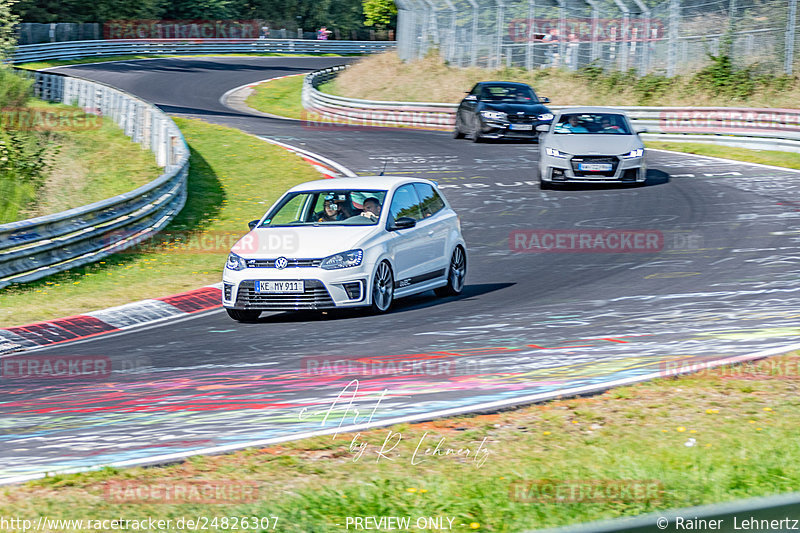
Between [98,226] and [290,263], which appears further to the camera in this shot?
[98,226]

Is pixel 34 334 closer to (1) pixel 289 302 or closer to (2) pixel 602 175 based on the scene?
(1) pixel 289 302

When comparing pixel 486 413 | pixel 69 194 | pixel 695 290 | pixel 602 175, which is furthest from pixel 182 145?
pixel 486 413

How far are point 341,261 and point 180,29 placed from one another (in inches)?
2708

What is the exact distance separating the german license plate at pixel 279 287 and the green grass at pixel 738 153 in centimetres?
1620

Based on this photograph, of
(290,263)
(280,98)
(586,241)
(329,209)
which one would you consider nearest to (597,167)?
(586,241)

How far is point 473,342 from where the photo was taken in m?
9.63

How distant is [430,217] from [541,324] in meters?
2.94

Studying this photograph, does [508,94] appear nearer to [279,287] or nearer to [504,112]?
[504,112]

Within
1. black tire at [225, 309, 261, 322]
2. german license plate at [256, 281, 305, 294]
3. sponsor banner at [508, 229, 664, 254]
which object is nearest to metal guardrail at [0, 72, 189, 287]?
black tire at [225, 309, 261, 322]

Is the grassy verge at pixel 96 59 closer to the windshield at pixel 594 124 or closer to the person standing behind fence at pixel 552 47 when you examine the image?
the person standing behind fence at pixel 552 47

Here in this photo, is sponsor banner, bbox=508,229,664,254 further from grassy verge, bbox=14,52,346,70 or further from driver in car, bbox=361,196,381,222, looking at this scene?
grassy verge, bbox=14,52,346,70

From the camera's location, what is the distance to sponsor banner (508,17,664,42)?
118ft

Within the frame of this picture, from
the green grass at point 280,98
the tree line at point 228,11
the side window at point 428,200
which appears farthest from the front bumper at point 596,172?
the tree line at point 228,11

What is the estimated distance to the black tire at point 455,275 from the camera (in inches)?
512
